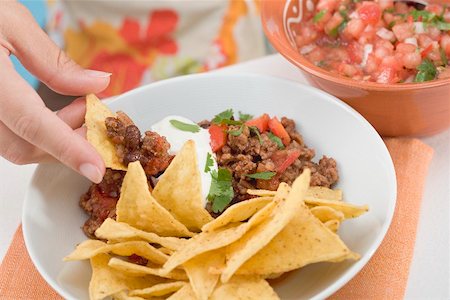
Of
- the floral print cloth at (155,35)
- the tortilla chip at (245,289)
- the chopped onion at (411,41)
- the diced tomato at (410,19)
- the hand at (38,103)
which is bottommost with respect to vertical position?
the floral print cloth at (155,35)

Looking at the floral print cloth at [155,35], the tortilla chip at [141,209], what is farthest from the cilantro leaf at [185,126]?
the floral print cloth at [155,35]

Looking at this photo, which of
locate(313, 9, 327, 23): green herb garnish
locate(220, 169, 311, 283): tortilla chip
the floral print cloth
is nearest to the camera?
locate(220, 169, 311, 283): tortilla chip

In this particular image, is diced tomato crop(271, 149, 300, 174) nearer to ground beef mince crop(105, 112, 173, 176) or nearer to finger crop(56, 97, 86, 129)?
ground beef mince crop(105, 112, 173, 176)

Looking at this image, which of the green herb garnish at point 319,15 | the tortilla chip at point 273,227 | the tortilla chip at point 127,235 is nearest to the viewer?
the tortilla chip at point 273,227

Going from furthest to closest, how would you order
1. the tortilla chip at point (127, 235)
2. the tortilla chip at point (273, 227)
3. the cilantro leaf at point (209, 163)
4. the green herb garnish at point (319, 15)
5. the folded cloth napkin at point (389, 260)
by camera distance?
the green herb garnish at point (319, 15) < the cilantro leaf at point (209, 163) < the folded cloth napkin at point (389, 260) < the tortilla chip at point (127, 235) < the tortilla chip at point (273, 227)

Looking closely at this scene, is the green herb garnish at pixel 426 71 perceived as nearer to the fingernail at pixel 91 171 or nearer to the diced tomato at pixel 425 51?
the diced tomato at pixel 425 51

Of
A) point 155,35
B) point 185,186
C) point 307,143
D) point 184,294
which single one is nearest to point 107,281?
point 184,294

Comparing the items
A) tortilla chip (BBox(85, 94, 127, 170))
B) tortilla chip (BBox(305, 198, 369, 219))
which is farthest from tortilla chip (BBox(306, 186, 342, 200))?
tortilla chip (BBox(85, 94, 127, 170))
